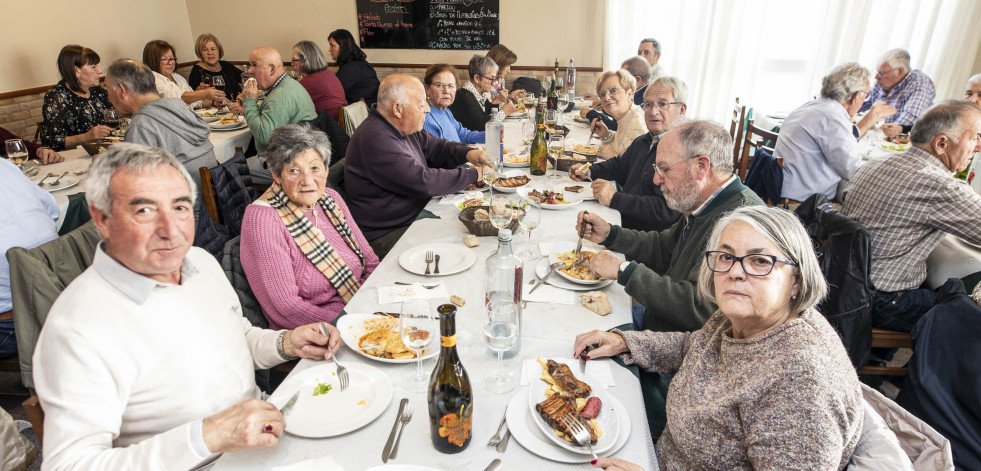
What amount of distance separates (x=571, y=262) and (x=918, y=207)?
1.69 meters

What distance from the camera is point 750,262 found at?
3.94 ft

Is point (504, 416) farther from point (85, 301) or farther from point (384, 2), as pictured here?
point (384, 2)

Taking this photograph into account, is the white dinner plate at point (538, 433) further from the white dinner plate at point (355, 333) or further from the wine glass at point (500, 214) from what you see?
the wine glass at point (500, 214)

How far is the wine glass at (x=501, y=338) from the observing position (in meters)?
1.35

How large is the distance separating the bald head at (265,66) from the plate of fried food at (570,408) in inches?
144

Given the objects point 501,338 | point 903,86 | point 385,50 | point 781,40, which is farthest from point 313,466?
point 781,40

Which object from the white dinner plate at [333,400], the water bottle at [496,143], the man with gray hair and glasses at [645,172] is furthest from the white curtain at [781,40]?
the white dinner plate at [333,400]

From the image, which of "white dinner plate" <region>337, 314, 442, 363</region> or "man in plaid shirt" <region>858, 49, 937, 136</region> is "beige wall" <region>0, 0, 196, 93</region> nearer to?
"white dinner plate" <region>337, 314, 442, 363</region>

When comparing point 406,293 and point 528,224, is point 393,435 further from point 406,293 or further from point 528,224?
point 528,224

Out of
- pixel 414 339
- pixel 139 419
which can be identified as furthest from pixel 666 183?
pixel 139 419

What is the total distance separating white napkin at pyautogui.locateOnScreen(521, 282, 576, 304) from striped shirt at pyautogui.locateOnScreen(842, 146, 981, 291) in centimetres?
171

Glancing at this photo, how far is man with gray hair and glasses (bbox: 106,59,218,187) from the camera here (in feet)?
10.2

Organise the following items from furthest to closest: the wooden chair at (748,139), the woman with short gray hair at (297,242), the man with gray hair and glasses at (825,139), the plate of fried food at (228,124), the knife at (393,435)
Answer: the plate of fried food at (228,124) → the wooden chair at (748,139) → the man with gray hair and glasses at (825,139) → the woman with short gray hair at (297,242) → the knife at (393,435)

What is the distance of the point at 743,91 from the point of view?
20.9ft
